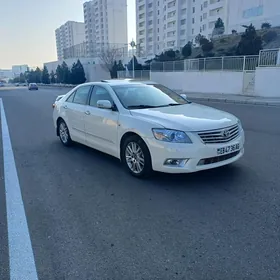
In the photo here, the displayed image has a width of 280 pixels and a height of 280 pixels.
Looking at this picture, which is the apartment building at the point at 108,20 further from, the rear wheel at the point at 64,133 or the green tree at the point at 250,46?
the rear wheel at the point at 64,133

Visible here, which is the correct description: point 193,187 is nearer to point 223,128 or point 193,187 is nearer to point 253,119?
point 223,128

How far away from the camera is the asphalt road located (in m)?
2.50

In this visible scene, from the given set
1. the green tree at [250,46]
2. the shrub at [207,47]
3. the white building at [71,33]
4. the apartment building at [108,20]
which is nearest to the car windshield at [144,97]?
the green tree at [250,46]

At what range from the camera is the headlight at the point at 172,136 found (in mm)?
4074

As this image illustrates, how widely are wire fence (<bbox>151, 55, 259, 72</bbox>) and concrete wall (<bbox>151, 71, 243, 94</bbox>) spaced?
1.23 ft

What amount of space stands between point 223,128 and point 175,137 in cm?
79

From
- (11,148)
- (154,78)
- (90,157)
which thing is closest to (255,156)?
(90,157)

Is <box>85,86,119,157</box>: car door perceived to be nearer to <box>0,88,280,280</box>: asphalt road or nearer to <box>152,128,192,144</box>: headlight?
<box>0,88,280,280</box>: asphalt road

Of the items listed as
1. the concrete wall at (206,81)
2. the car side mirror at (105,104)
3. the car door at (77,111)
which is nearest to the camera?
the car side mirror at (105,104)

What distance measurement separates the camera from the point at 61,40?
15225 cm

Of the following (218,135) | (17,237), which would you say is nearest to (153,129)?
(218,135)

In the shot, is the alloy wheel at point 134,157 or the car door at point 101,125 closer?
the alloy wheel at point 134,157

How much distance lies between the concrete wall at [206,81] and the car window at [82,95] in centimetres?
1734

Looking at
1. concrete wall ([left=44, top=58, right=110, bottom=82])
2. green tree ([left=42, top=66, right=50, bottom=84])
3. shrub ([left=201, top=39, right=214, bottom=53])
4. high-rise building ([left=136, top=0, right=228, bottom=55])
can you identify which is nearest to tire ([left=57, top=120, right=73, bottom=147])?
shrub ([left=201, top=39, right=214, bottom=53])
